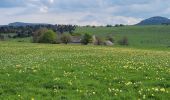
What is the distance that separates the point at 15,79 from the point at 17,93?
12.2 feet

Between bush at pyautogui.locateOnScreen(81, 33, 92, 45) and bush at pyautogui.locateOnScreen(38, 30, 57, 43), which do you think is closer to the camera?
bush at pyautogui.locateOnScreen(38, 30, 57, 43)

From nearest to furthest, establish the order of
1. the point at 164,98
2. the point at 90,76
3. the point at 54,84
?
the point at 164,98, the point at 54,84, the point at 90,76

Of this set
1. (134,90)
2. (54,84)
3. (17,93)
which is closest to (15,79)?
(54,84)

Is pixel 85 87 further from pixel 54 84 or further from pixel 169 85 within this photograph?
pixel 169 85

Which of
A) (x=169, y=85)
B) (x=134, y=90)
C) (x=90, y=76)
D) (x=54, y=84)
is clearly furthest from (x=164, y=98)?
(x=90, y=76)

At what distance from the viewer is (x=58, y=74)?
20531 mm

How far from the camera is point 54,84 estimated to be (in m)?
17.0

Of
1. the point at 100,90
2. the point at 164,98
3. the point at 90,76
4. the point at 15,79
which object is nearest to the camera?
the point at 164,98

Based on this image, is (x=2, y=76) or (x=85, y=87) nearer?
(x=85, y=87)

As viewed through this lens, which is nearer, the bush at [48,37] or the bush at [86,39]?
the bush at [48,37]

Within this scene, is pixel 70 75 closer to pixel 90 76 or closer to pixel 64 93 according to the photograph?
pixel 90 76

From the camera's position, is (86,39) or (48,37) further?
(86,39)

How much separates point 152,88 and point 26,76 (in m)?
6.58

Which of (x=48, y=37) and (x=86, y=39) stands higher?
(x=48, y=37)
